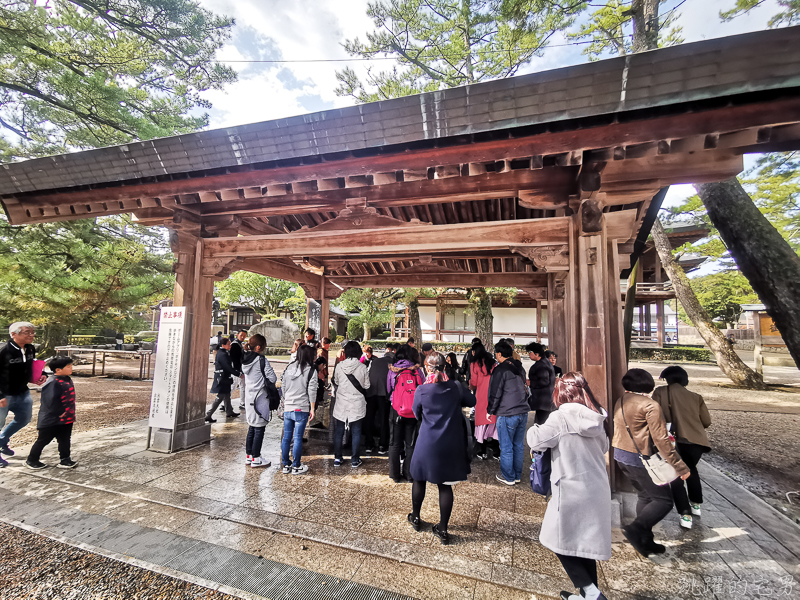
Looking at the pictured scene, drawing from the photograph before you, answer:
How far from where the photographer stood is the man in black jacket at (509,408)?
4320 millimetres

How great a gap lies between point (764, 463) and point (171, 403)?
30.6 ft

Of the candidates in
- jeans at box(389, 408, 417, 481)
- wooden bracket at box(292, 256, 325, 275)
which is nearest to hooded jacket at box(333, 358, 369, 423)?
jeans at box(389, 408, 417, 481)

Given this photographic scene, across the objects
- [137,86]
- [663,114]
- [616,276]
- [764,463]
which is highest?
[137,86]

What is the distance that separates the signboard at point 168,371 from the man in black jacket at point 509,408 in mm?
4639

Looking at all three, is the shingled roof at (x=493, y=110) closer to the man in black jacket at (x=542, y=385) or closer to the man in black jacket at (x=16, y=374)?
the man in black jacket at (x=16, y=374)

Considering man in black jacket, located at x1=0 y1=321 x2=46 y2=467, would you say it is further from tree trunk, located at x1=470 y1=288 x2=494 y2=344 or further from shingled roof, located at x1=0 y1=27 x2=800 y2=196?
tree trunk, located at x1=470 y1=288 x2=494 y2=344

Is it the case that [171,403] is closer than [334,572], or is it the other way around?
[334,572]

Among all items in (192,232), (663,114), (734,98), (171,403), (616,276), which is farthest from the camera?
(192,232)

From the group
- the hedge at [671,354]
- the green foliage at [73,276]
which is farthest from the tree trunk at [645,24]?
the hedge at [671,354]

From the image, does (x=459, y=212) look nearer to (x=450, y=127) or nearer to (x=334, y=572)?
(x=450, y=127)

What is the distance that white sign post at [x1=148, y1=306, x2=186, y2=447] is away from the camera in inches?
206

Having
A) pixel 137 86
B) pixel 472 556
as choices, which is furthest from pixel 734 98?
pixel 137 86

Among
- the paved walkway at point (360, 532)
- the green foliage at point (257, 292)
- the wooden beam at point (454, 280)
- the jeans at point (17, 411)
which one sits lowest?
the paved walkway at point (360, 532)

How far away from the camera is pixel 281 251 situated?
5.39 metres
